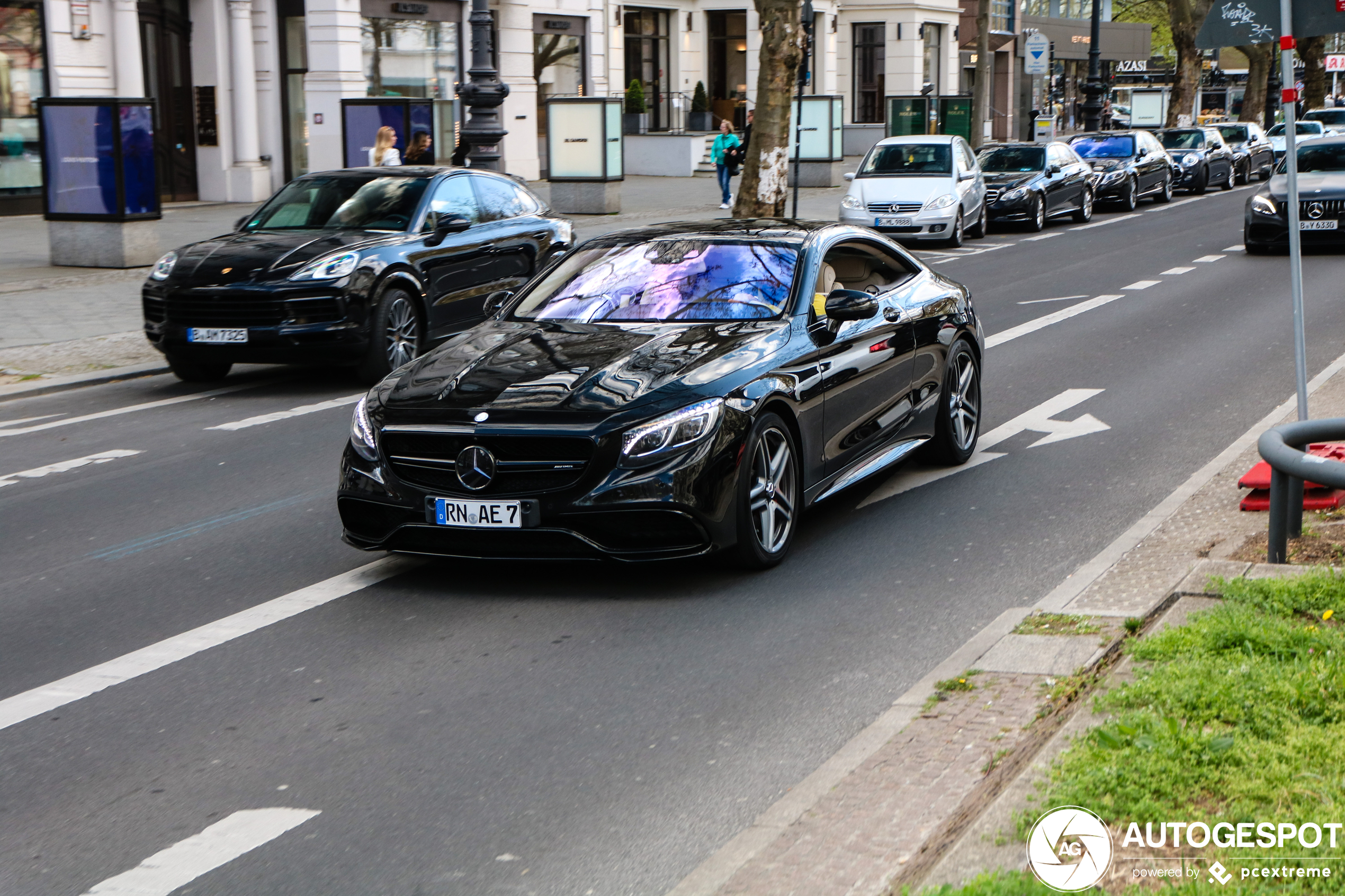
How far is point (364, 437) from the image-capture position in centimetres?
697

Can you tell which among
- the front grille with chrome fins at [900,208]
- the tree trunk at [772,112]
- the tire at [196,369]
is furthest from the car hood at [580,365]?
the front grille with chrome fins at [900,208]

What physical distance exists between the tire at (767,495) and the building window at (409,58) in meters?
28.1

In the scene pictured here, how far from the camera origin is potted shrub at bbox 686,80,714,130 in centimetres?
4894

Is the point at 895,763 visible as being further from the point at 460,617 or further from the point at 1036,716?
the point at 460,617

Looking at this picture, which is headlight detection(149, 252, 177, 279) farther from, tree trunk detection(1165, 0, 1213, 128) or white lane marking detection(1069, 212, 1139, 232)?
tree trunk detection(1165, 0, 1213, 128)

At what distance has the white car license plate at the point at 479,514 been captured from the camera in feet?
21.4

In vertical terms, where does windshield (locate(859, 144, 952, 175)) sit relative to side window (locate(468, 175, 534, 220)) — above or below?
above

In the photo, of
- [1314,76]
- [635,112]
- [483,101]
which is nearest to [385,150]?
[483,101]

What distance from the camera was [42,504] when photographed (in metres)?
8.77

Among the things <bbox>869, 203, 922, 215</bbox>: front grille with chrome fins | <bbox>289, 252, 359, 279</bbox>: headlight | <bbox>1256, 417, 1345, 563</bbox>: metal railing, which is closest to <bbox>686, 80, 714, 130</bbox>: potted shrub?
<bbox>869, 203, 922, 215</bbox>: front grille with chrome fins

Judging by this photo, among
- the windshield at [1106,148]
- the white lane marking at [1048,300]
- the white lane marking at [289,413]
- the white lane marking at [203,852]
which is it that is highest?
the windshield at [1106,148]

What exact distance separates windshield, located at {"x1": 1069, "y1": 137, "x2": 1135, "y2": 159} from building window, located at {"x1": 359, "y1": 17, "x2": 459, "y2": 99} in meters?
13.6

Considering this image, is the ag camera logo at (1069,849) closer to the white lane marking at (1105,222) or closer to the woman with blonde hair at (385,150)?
the woman with blonde hair at (385,150)

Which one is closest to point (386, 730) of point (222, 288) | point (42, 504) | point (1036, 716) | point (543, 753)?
point (543, 753)
